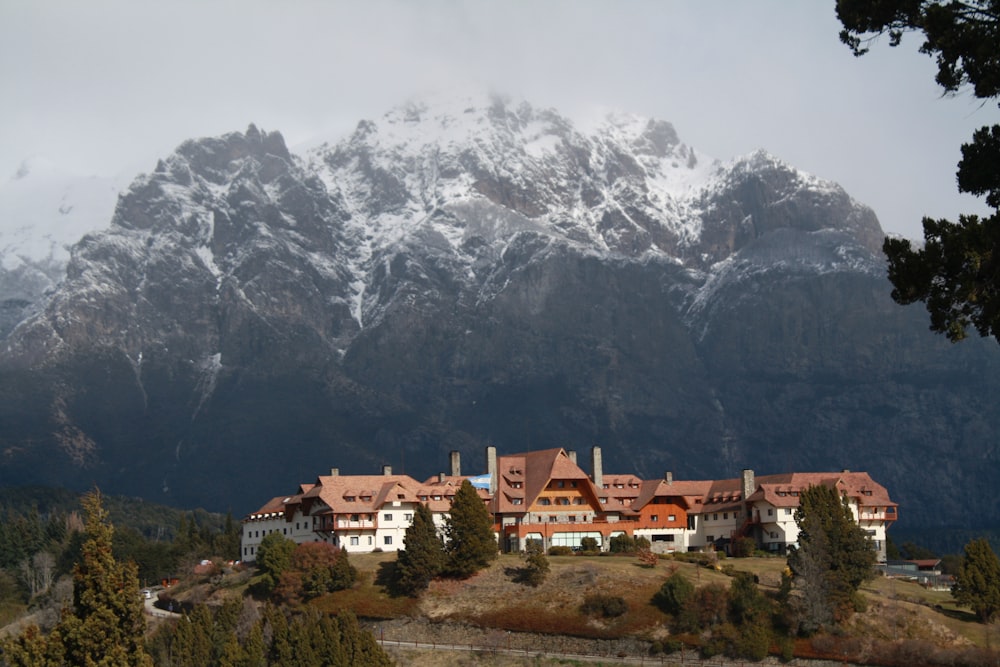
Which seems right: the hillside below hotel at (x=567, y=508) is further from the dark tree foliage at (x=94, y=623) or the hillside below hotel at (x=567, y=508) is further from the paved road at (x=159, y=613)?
the dark tree foliage at (x=94, y=623)

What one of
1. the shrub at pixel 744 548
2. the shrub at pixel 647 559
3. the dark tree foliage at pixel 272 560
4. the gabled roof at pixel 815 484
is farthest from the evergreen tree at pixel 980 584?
the dark tree foliage at pixel 272 560

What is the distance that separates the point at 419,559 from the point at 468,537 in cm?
497

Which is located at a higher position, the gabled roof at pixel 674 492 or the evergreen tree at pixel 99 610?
the gabled roof at pixel 674 492

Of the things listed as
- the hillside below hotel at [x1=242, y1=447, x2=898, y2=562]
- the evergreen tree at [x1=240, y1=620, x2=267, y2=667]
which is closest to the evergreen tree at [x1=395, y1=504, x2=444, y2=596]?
the hillside below hotel at [x1=242, y1=447, x2=898, y2=562]

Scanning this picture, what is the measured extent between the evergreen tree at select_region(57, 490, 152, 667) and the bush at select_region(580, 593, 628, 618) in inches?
2642

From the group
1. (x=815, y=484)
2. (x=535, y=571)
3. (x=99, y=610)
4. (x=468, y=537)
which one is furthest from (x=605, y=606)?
(x=99, y=610)

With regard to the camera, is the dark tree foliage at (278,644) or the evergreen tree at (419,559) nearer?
the dark tree foliage at (278,644)

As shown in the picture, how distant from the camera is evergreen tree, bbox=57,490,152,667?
44750 mm

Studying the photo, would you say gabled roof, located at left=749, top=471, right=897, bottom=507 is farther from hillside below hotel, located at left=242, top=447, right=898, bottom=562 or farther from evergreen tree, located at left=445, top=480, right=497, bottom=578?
evergreen tree, located at left=445, top=480, right=497, bottom=578

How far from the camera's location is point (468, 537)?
117m

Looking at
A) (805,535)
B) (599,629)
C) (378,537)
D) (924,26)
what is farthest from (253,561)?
(924,26)

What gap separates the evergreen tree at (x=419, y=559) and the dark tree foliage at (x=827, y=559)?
102 feet

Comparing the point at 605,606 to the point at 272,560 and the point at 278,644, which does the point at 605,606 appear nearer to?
the point at 278,644

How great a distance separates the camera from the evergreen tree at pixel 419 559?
4518 inches
